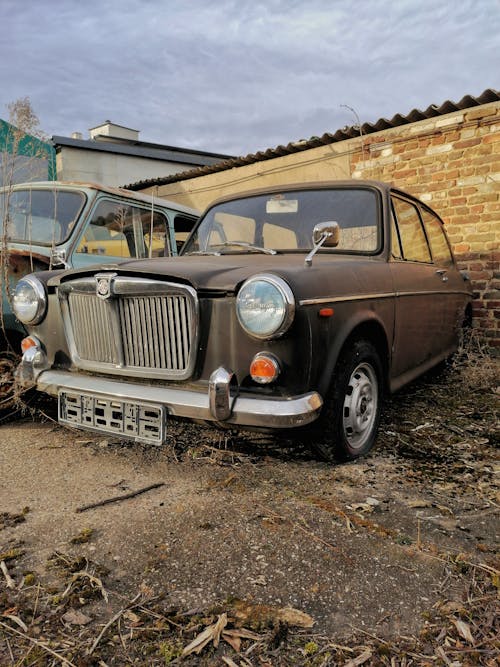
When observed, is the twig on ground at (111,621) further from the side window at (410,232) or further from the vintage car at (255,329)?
the side window at (410,232)

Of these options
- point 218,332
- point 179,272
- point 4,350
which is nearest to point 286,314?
point 218,332

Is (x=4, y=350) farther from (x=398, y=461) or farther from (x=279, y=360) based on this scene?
(x=398, y=461)

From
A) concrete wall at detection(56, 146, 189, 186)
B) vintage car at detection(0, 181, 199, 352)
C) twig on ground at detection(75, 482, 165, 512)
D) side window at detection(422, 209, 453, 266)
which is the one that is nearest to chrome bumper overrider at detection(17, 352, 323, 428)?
twig on ground at detection(75, 482, 165, 512)

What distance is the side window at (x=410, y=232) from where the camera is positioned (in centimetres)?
343

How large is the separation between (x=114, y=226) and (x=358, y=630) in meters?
3.95

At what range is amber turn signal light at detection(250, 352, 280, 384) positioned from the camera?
2.05m

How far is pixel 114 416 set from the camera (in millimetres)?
2336

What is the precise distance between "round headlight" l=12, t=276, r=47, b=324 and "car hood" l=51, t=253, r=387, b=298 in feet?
0.38

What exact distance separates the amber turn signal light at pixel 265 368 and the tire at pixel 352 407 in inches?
15.3

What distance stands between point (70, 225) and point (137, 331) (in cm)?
225

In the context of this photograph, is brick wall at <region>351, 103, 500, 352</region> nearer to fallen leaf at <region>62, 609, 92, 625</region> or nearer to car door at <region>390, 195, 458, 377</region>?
car door at <region>390, 195, 458, 377</region>

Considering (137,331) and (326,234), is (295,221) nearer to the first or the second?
(326,234)

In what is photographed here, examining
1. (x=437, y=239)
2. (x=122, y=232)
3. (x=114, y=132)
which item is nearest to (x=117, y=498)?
(x=122, y=232)

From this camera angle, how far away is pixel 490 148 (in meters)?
5.71
